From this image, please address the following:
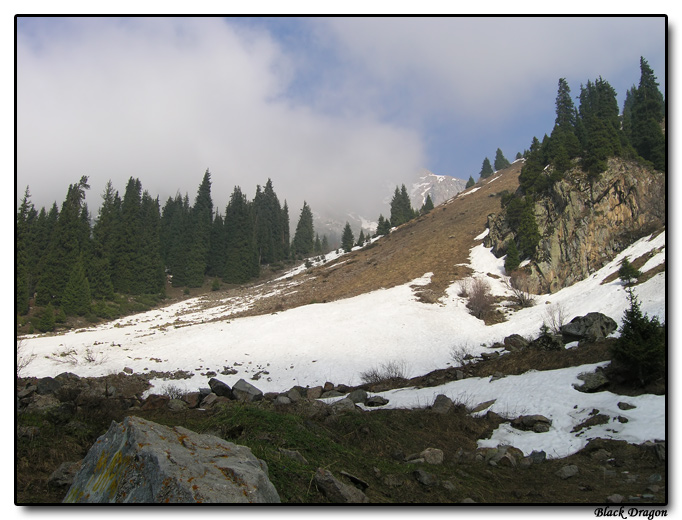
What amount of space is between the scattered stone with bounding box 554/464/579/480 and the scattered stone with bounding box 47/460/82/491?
835 cm

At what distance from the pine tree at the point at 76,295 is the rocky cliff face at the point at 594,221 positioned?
166 ft

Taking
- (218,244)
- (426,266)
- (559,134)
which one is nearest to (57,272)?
(218,244)

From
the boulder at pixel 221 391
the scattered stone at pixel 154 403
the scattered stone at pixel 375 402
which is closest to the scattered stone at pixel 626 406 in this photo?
the scattered stone at pixel 375 402

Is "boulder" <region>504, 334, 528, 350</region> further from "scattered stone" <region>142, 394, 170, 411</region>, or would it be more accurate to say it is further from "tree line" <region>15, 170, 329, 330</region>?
"tree line" <region>15, 170, 329, 330</region>

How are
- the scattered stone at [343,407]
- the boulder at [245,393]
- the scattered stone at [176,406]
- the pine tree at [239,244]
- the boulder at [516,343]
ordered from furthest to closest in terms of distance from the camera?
the pine tree at [239,244], the boulder at [516,343], the boulder at [245,393], the scattered stone at [176,406], the scattered stone at [343,407]

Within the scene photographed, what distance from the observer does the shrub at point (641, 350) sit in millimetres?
10188

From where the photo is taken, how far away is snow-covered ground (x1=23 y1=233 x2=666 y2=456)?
1066 cm

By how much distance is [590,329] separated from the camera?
16.9 m

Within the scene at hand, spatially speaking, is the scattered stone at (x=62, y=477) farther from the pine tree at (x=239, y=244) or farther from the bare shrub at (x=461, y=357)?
the pine tree at (x=239, y=244)

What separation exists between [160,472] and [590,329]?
1876 cm

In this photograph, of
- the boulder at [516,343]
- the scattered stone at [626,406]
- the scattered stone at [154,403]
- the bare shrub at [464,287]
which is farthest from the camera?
the bare shrub at [464,287]

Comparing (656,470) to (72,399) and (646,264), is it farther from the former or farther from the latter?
(646,264)

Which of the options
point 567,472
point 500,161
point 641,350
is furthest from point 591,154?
point 500,161

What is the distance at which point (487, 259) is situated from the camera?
43594mm
